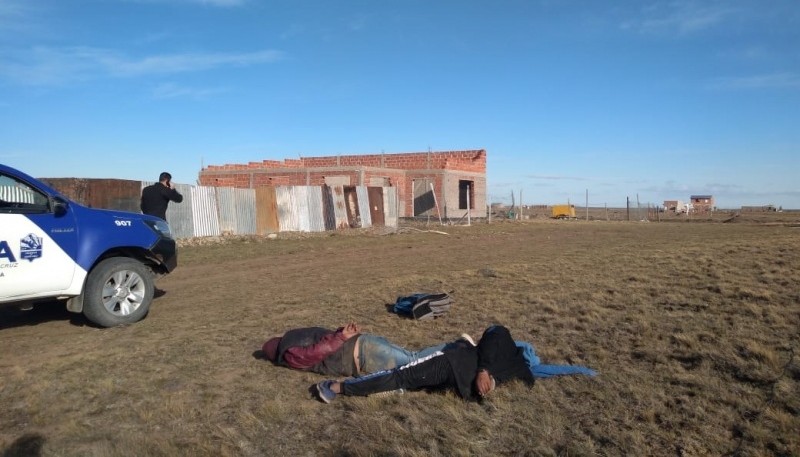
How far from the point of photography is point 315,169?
3494 centimetres

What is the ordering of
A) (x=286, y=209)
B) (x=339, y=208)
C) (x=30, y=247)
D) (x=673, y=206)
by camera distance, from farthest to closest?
(x=673, y=206) → (x=339, y=208) → (x=286, y=209) → (x=30, y=247)

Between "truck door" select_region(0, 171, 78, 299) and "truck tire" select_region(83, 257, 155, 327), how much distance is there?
299mm

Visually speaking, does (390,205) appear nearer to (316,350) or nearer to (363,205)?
(363,205)

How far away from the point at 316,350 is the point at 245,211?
1795 centimetres

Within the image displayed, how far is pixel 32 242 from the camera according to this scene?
20.5 feet

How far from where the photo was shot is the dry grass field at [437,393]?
12.0 ft

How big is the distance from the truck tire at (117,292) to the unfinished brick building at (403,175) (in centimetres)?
2497

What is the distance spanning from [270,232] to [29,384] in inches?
714

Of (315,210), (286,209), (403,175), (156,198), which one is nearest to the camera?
(156,198)

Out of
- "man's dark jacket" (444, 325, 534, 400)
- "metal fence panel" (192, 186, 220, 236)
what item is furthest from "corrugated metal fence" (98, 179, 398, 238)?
"man's dark jacket" (444, 325, 534, 400)

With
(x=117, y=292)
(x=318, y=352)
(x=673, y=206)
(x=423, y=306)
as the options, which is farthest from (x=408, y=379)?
(x=673, y=206)

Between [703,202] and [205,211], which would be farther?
[703,202]

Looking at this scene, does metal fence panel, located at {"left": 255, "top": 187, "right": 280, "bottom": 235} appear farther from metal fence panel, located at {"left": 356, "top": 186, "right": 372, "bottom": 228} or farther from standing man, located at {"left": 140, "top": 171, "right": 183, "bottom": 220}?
standing man, located at {"left": 140, "top": 171, "right": 183, "bottom": 220}

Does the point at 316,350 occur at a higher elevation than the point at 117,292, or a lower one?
lower
